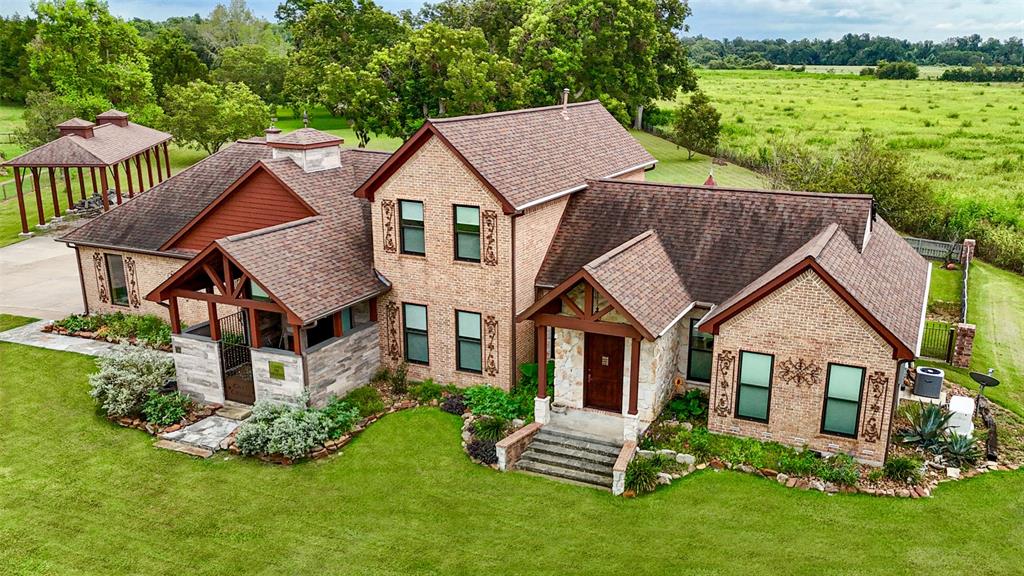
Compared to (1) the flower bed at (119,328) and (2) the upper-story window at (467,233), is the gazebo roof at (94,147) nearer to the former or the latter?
(1) the flower bed at (119,328)

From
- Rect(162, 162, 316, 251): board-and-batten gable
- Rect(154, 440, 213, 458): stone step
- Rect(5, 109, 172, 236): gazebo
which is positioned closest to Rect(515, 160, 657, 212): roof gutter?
Rect(162, 162, 316, 251): board-and-batten gable

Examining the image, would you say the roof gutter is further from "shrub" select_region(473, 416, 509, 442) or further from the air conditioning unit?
the air conditioning unit

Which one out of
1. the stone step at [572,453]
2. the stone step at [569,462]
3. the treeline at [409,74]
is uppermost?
the treeline at [409,74]

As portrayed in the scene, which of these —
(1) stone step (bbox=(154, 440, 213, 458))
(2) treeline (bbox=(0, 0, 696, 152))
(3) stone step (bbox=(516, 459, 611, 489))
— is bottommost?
(1) stone step (bbox=(154, 440, 213, 458))

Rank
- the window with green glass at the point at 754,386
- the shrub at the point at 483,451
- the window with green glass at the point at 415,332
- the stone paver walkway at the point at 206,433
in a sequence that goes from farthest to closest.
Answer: the window with green glass at the point at 415,332 → the stone paver walkway at the point at 206,433 → the shrub at the point at 483,451 → the window with green glass at the point at 754,386

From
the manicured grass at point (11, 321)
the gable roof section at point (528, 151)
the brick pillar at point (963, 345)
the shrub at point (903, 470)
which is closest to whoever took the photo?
the shrub at point (903, 470)

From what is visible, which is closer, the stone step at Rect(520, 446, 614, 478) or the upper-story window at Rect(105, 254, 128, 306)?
the stone step at Rect(520, 446, 614, 478)

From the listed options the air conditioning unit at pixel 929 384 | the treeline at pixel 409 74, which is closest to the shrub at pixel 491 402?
the air conditioning unit at pixel 929 384

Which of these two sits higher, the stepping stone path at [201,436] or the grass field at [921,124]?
the grass field at [921,124]
